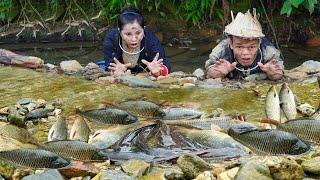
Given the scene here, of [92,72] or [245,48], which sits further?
[92,72]

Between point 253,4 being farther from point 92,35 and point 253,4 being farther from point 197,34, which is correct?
point 92,35

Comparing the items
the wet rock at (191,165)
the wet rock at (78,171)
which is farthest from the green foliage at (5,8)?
the wet rock at (191,165)

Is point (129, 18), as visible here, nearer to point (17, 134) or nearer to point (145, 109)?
point (145, 109)

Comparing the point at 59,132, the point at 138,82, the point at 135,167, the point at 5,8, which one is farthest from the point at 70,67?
the point at 5,8

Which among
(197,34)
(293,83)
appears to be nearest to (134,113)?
(293,83)

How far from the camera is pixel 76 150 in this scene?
4102 mm

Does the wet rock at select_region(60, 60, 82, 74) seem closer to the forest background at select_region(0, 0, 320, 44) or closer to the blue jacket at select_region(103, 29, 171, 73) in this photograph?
the blue jacket at select_region(103, 29, 171, 73)

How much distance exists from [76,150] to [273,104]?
1480 millimetres

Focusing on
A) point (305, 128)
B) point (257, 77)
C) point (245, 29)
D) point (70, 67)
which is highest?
point (245, 29)

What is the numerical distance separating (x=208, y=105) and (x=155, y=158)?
1.48 m

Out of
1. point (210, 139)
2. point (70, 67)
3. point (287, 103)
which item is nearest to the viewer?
point (210, 139)

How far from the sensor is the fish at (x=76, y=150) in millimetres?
4102

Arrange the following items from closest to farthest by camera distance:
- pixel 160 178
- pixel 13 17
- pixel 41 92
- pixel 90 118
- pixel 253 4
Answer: pixel 160 178 → pixel 90 118 → pixel 41 92 → pixel 253 4 → pixel 13 17

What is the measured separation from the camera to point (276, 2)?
1153 cm
